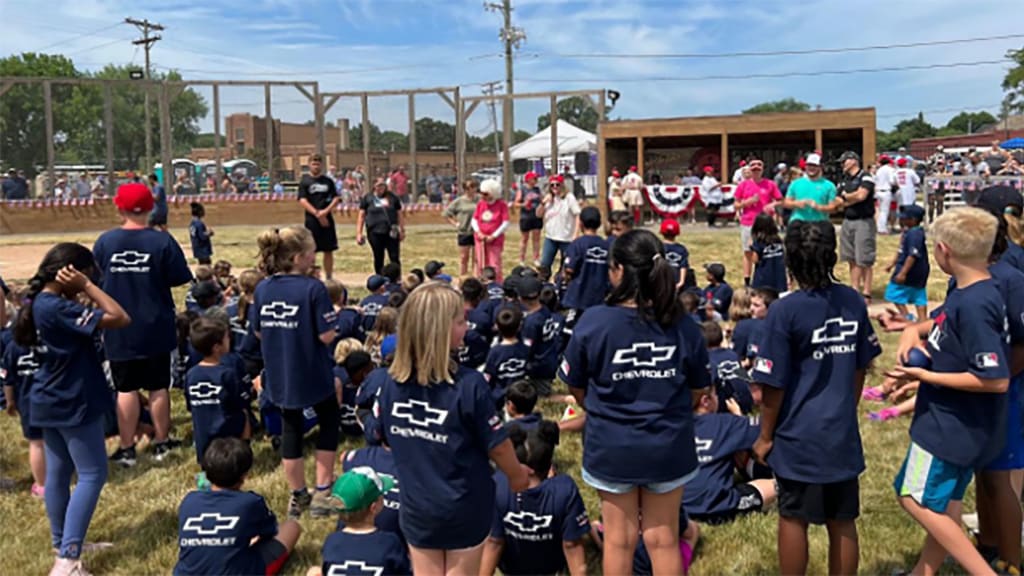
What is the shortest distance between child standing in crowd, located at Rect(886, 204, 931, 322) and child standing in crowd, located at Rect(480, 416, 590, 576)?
5.65 meters

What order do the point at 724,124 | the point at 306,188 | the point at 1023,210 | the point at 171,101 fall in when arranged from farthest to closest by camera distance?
the point at 171,101 → the point at 724,124 → the point at 306,188 → the point at 1023,210

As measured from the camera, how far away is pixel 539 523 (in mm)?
4008

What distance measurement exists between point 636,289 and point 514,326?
125 inches

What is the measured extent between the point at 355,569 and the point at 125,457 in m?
→ 3.27

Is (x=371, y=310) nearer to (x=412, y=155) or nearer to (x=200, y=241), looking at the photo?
(x=200, y=241)

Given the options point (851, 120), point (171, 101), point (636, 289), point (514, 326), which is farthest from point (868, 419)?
point (171, 101)

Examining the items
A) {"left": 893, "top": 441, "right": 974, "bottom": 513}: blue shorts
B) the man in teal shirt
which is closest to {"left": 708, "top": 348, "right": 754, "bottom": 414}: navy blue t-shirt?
{"left": 893, "top": 441, "right": 974, "bottom": 513}: blue shorts

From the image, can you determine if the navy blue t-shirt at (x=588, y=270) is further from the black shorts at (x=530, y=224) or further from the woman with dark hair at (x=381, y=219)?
the black shorts at (x=530, y=224)

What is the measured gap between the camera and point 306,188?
11602 mm

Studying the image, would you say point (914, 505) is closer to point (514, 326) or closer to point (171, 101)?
point (514, 326)

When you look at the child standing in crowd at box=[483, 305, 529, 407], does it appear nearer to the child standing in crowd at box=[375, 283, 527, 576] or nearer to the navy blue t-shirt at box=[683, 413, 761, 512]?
the navy blue t-shirt at box=[683, 413, 761, 512]

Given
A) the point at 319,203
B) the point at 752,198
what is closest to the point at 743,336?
the point at 752,198

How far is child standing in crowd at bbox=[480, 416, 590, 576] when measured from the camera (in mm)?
4000

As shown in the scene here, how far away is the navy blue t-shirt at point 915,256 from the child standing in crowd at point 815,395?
5.43 meters
